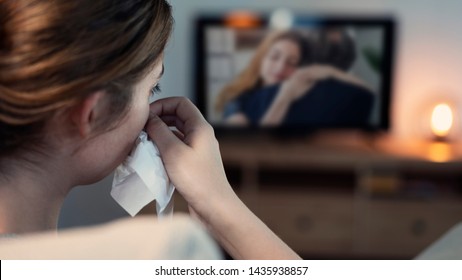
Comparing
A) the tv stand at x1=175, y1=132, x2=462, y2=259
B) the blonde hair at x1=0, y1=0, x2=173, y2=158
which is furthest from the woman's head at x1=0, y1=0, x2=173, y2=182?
the tv stand at x1=175, y1=132, x2=462, y2=259

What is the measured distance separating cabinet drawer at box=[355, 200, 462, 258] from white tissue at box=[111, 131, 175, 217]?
1.63 metres

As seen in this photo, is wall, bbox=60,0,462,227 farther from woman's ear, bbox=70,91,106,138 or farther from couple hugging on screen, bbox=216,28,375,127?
woman's ear, bbox=70,91,106,138

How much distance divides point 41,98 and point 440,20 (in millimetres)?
2065

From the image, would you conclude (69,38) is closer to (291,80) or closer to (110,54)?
(110,54)

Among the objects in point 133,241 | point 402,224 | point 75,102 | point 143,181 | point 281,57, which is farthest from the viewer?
point 281,57

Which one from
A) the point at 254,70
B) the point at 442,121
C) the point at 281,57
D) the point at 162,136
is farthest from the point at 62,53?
the point at 442,121

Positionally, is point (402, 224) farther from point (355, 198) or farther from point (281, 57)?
point (281, 57)

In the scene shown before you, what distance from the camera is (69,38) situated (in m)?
0.47

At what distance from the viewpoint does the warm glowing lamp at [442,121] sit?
2281 millimetres

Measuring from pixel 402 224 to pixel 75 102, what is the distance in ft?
5.98

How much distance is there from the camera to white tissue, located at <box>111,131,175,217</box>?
0.59 m

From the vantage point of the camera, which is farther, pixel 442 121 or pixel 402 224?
pixel 442 121

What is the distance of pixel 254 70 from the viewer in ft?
7.09
